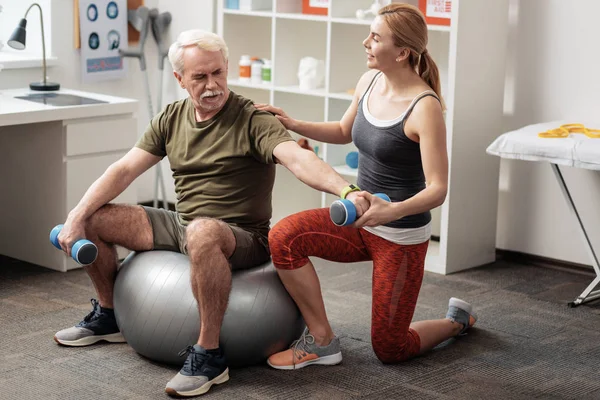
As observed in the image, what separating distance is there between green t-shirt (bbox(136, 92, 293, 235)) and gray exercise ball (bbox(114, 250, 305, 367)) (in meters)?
0.17

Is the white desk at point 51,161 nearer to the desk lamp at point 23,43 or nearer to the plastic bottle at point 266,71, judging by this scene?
the desk lamp at point 23,43

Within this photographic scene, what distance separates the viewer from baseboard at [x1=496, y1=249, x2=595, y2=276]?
14.0 ft

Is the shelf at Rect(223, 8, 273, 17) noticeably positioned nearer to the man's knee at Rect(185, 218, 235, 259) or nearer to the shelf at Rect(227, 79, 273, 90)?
the shelf at Rect(227, 79, 273, 90)


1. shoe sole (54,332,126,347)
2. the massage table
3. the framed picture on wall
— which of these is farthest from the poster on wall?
the massage table

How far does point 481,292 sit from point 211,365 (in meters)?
1.49

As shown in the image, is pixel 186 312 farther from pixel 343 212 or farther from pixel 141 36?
pixel 141 36

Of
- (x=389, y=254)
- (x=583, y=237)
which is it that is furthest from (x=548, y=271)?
(x=389, y=254)

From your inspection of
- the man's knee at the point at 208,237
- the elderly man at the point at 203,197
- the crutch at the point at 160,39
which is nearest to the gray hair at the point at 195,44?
the elderly man at the point at 203,197

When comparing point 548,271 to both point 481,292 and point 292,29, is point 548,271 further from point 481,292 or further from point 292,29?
point 292,29

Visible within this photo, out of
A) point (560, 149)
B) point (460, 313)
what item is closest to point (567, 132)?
point (560, 149)

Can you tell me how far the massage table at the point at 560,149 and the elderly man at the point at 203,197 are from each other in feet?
3.68

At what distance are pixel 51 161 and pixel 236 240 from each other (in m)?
1.43

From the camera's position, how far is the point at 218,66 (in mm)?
2980

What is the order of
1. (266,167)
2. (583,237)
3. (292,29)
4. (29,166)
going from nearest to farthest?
(266,167), (583,237), (29,166), (292,29)
